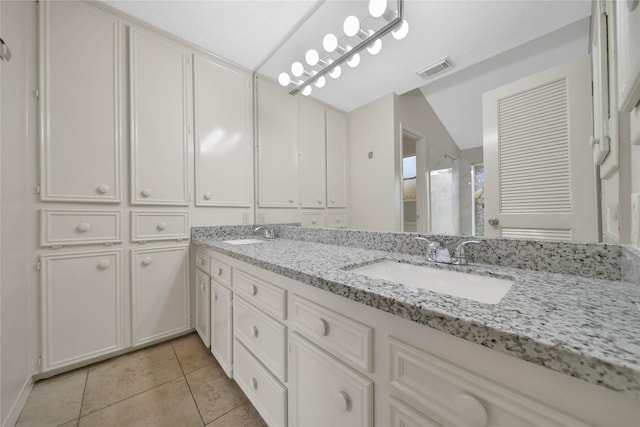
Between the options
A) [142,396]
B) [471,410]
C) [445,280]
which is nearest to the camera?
[471,410]

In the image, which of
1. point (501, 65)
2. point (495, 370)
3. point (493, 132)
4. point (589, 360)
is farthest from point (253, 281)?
point (501, 65)

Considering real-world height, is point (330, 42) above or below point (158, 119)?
above

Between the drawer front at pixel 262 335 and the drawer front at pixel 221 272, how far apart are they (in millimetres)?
145

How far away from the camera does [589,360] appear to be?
30 centimetres

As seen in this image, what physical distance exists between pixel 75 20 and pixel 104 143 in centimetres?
76

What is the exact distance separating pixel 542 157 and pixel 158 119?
221 cm

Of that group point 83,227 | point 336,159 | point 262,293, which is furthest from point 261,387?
point 83,227

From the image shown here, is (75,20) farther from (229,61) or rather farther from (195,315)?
(195,315)

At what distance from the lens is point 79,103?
1.46m

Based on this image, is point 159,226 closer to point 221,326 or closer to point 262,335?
point 221,326

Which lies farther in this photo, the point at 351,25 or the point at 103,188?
the point at 103,188

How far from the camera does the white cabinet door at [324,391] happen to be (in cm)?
61

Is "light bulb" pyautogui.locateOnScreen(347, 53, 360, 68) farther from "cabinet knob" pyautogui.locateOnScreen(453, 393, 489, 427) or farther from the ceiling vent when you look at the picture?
"cabinet knob" pyautogui.locateOnScreen(453, 393, 489, 427)

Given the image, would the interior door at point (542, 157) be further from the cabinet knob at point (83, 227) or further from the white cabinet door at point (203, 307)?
the cabinet knob at point (83, 227)
